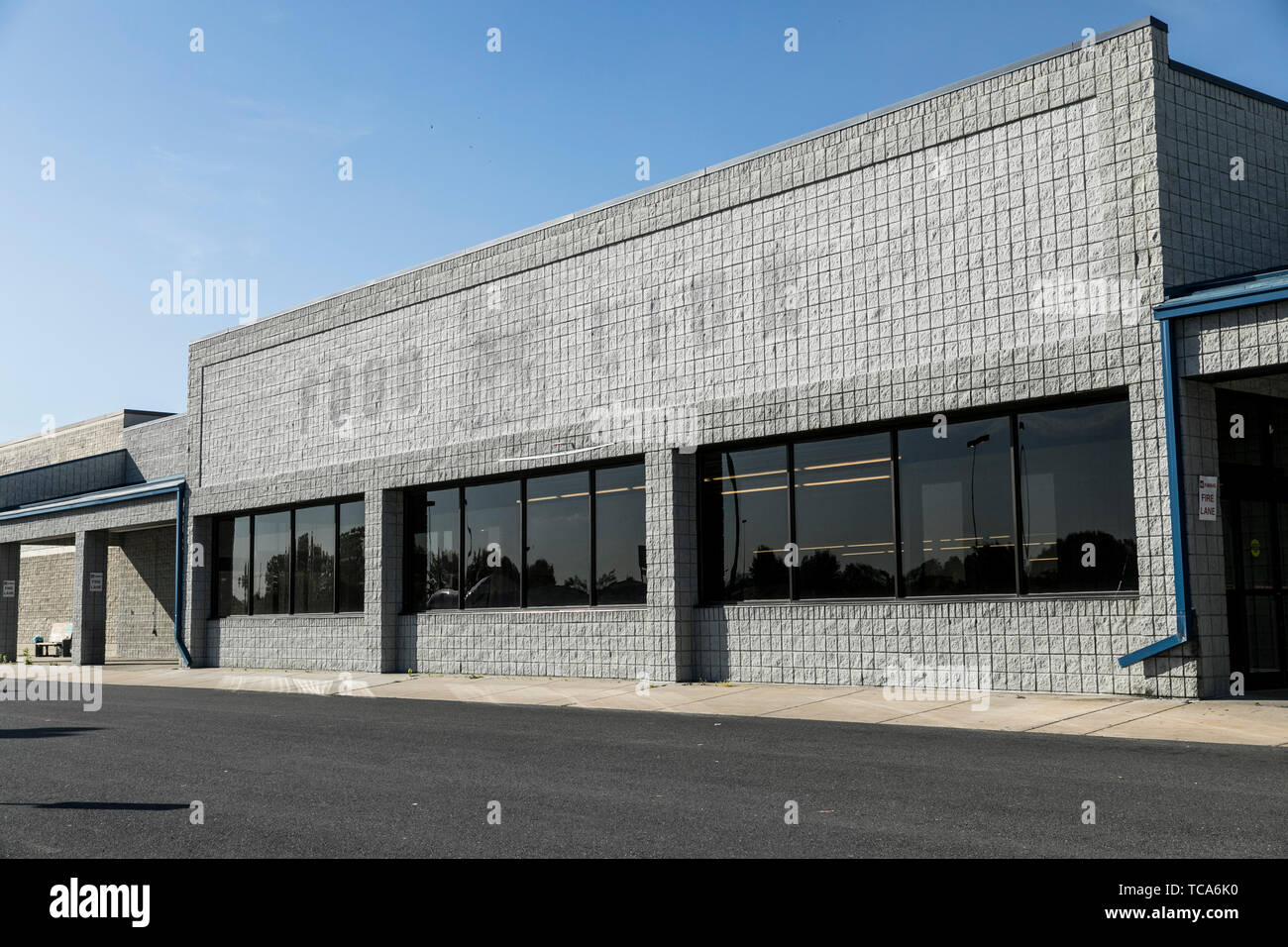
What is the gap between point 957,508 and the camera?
14.5m

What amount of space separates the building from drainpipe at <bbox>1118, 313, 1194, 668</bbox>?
36 mm

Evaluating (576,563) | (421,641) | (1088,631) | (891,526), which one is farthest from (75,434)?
(1088,631)

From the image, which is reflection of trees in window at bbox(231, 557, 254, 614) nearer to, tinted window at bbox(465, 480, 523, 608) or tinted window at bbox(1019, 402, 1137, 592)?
tinted window at bbox(465, 480, 523, 608)

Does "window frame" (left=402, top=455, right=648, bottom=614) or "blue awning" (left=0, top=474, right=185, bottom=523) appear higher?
"blue awning" (left=0, top=474, right=185, bottom=523)

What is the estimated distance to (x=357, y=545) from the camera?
22672 mm

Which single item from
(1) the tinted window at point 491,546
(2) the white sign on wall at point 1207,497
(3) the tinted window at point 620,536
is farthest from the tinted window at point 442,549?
(2) the white sign on wall at point 1207,497

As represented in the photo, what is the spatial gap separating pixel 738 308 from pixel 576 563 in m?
5.09

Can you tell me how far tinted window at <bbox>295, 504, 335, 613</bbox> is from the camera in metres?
23.3

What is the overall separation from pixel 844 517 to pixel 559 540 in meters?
5.46

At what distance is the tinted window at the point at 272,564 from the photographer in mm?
24438

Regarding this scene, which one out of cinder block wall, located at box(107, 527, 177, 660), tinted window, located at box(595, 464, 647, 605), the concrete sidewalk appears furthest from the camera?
cinder block wall, located at box(107, 527, 177, 660)

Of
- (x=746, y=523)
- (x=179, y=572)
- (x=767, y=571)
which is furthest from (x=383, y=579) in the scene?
(x=767, y=571)

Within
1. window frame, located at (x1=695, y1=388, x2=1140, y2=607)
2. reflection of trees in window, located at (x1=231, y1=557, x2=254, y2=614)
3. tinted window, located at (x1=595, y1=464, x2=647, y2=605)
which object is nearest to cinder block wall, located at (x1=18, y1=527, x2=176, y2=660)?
reflection of trees in window, located at (x1=231, y1=557, x2=254, y2=614)

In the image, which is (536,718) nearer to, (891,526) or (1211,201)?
(891,526)
